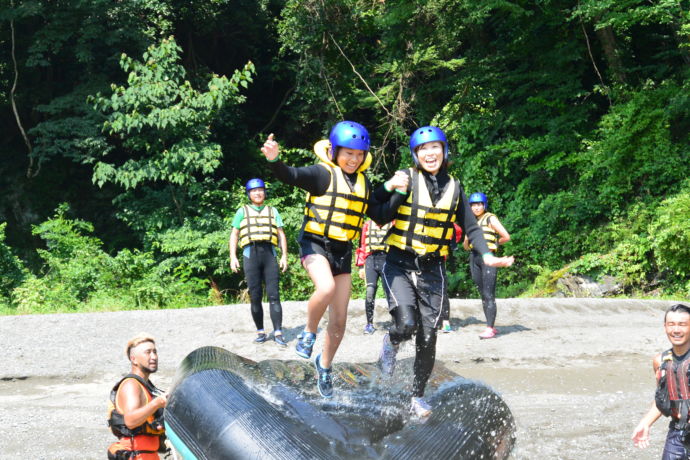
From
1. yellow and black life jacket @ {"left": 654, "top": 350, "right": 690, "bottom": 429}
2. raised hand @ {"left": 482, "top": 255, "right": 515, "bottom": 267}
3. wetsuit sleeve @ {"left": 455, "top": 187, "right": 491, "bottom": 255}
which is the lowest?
yellow and black life jacket @ {"left": 654, "top": 350, "right": 690, "bottom": 429}

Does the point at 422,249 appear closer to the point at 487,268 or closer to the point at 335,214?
the point at 335,214

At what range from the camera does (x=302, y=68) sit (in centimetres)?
1897

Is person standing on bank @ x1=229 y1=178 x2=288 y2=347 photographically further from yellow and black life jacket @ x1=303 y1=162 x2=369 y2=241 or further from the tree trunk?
the tree trunk

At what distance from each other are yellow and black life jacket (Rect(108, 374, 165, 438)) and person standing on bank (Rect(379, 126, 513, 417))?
1.83 m

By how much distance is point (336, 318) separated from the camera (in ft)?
17.9

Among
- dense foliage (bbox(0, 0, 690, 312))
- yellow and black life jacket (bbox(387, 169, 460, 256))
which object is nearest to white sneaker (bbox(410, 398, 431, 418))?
yellow and black life jacket (bbox(387, 169, 460, 256))

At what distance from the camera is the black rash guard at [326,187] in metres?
5.09

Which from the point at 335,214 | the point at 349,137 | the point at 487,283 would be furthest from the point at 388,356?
the point at 487,283

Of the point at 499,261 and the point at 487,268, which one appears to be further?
the point at 487,268

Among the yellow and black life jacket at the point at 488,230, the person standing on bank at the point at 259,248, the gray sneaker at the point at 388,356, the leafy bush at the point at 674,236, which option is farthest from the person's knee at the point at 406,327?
the leafy bush at the point at 674,236

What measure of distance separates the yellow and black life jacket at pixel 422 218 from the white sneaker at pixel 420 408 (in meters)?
1.11

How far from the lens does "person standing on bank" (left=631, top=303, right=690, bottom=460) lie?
3.82 metres

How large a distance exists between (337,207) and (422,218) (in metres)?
0.66

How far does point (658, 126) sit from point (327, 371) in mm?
11138
